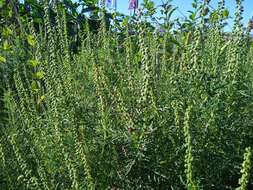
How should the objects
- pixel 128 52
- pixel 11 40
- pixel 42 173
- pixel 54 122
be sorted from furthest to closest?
pixel 11 40 < pixel 128 52 < pixel 54 122 < pixel 42 173

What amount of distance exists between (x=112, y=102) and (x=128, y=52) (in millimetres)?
443

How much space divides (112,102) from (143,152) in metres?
0.41

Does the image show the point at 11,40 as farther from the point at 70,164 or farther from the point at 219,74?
the point at 70,164

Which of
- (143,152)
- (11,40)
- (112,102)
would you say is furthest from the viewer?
(11,40)

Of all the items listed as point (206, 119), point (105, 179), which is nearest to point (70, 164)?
point (105, 179)

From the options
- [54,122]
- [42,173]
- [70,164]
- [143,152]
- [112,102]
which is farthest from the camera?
[112,102]

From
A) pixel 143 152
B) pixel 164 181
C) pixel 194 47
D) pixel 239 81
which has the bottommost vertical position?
pixel 164 181

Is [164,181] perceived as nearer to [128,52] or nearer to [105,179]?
[105,179]

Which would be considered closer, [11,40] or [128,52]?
[128,52]

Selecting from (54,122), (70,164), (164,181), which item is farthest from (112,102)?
(70,164)

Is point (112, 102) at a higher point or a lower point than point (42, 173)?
higher

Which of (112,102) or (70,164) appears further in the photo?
(112,102)

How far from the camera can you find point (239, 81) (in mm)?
2416

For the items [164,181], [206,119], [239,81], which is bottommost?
[164,181]
